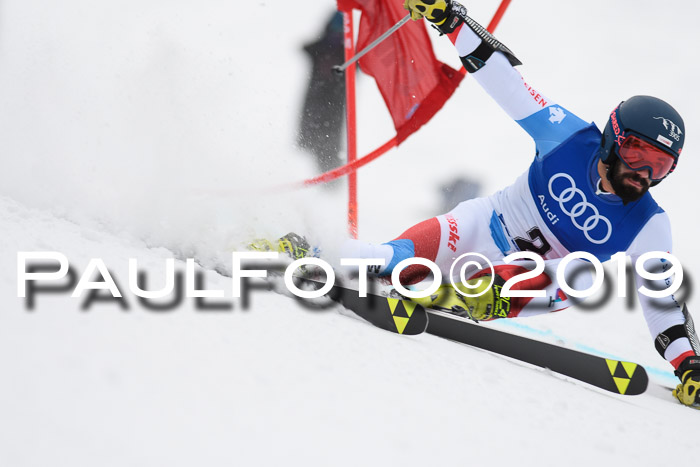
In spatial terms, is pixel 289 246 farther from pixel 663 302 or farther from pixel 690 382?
pixel 690 382

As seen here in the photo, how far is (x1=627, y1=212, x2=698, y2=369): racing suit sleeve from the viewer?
2.39 metres

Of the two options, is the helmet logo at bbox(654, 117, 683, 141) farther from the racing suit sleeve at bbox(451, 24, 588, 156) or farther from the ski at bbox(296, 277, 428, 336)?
the ski at bbox(296, 277, 428, 336)

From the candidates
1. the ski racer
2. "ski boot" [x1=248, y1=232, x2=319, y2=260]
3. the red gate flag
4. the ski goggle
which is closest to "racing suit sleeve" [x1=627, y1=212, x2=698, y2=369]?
the ski racer

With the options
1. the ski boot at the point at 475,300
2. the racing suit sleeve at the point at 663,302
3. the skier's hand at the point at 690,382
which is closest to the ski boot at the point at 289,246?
the ski boot at the point at 475,300

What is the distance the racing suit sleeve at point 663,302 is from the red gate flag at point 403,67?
2305 millimetres

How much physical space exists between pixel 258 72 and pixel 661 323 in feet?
14.9

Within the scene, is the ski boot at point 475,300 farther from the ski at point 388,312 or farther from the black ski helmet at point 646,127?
the black ski helmet at point 646,127

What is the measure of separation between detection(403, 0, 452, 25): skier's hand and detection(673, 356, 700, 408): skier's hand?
177 cm

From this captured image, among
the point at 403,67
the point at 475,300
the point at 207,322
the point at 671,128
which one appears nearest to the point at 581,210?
the point at 671,128

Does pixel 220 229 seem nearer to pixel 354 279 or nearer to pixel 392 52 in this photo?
pixel 354 279

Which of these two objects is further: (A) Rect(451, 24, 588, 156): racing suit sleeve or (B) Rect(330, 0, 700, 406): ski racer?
(A) Rect(451, 24, 588, 156): racing suit sleeve

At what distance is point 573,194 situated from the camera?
7.92 feet

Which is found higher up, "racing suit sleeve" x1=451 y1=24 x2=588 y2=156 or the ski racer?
"racing suit sleeve" x1=451 y1=24 x2=588 y2=156

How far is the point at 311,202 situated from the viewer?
329cm
